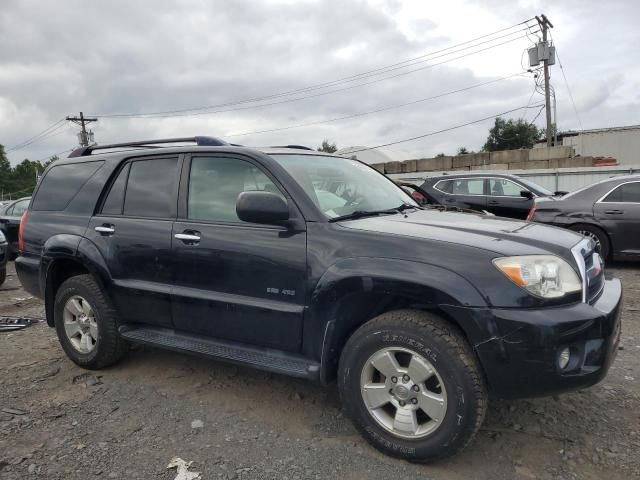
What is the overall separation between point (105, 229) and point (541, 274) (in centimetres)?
298

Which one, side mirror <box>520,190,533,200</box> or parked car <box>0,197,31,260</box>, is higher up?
side mirror <box>520,190,533,200</box>

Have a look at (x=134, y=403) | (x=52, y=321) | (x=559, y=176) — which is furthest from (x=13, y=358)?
(x=559, y=176)

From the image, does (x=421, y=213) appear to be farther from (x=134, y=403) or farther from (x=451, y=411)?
(x=134, y=403)

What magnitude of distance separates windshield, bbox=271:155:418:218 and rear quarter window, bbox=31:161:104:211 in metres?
1.78

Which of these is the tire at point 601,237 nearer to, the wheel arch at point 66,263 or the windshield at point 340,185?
the windshield at point 340,185

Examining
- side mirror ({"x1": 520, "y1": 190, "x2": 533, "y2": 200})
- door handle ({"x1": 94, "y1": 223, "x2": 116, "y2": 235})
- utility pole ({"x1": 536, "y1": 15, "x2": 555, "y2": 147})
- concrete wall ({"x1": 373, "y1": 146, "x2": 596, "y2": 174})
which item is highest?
utility pole ({"x1": 536, "y1": 15, "x2": 555, "y2": 147})

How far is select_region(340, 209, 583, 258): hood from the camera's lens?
2592mm

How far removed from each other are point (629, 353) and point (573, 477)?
6.61ft

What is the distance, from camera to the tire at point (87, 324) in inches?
150

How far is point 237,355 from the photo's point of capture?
3.13 metres

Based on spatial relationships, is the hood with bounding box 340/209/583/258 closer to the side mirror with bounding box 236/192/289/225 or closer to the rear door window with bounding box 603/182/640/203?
the side mirror with bounding box 236/192/289/225

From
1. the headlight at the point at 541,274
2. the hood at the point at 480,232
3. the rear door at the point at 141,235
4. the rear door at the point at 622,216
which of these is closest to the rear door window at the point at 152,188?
the rear door at the point at 141,235

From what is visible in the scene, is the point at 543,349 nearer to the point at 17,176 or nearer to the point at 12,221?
the point at 12,221

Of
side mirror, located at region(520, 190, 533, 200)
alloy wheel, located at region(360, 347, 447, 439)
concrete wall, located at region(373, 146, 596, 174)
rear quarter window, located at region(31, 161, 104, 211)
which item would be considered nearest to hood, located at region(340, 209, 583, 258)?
alloy wheel, located at region(360, 347, 447, 439)
